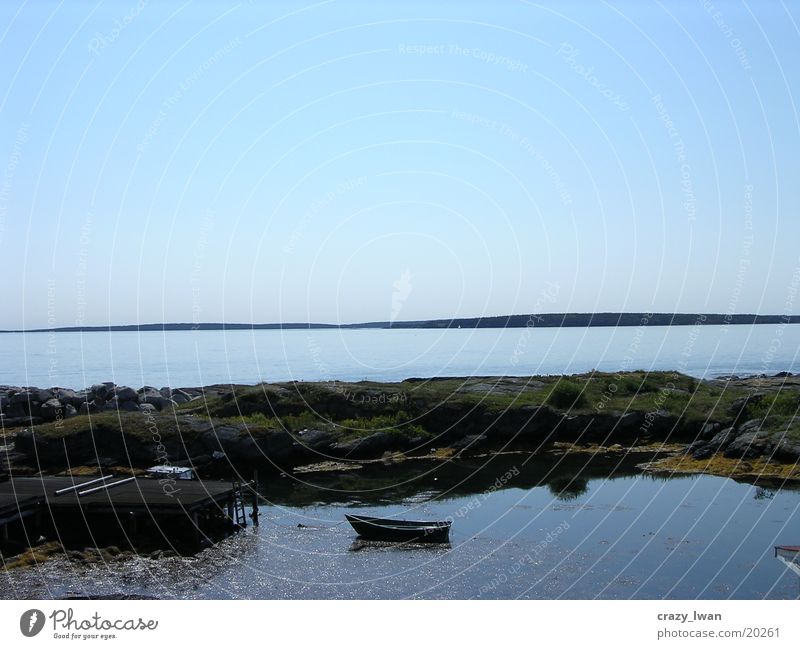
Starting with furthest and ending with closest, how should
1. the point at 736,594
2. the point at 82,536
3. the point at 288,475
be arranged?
the point at 288,475 < the point at 82,536 < the point at 736,594

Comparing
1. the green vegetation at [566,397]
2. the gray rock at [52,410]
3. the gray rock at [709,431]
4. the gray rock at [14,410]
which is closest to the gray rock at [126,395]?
the gray rock at [52,410]

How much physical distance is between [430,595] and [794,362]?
4932 inches

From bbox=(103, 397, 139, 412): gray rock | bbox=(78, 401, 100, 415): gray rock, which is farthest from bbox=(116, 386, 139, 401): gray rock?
bbox=(78, 401, 100, 415): gray rock

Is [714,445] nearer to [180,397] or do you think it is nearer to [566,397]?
[566,397]

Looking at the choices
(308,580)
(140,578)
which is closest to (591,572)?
(308,580)

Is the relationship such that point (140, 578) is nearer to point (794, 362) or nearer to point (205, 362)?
point (794, 362)

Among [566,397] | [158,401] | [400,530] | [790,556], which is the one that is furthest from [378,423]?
[790,556]

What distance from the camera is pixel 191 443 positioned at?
52.8 meters
